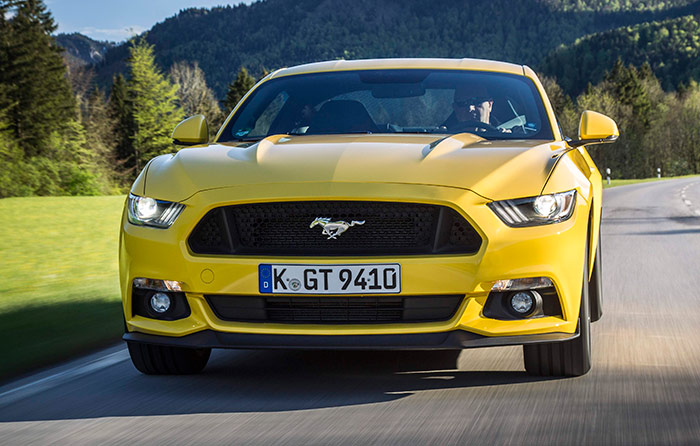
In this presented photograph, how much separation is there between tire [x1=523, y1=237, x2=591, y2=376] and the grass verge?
2.66m

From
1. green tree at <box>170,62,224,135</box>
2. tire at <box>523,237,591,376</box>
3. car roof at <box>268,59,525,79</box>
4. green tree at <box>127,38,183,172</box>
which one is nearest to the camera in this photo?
tire at <box>523,237,591,376</box>

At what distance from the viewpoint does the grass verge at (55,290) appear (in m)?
5.54

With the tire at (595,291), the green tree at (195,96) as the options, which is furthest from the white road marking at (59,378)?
the green tree at (195,96)

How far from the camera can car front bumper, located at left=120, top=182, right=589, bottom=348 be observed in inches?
144

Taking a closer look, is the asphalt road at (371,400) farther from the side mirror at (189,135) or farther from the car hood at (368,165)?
the side mirror at (189,135)

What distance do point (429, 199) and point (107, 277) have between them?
6409 millimetres

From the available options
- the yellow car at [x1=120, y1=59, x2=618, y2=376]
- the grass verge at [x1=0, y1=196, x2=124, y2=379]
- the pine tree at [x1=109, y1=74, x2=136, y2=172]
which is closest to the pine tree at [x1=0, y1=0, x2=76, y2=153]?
the pine tree at [x1=109, y1=74, x2=136, y2=172]

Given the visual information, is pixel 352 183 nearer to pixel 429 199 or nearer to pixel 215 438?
pixel 429 199

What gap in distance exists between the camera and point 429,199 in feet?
12.1

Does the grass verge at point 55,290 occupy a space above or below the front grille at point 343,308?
below

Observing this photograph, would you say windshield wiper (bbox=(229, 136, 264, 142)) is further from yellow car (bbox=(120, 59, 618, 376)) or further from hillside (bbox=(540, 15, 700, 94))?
hillside (bbox=(540, 15, 700, 94))

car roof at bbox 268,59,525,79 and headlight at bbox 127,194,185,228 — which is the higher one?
car roof at bbox 268,59,525,79

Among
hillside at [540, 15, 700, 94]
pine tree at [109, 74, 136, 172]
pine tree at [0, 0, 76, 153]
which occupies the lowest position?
hillside at [540, 15, 700, 94]

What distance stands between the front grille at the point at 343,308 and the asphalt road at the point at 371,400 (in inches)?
13.4
